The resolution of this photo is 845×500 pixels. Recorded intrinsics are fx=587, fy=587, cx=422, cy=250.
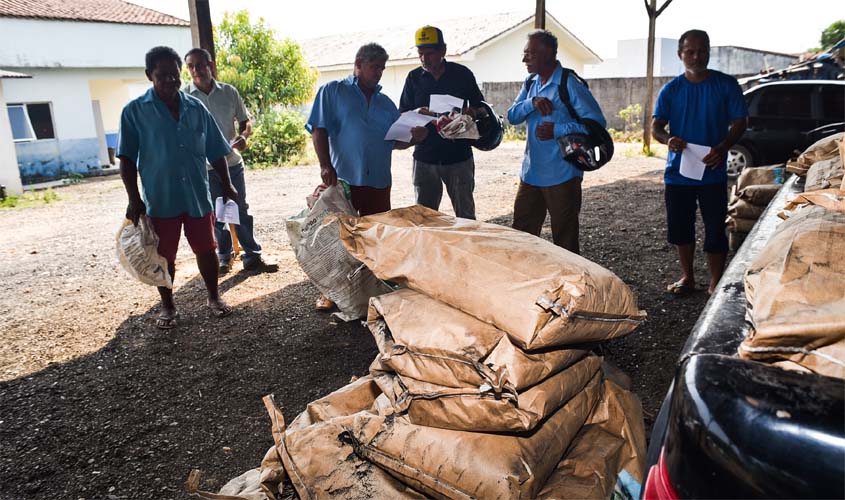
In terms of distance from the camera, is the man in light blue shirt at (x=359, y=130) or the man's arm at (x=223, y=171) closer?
the man in light blue shirt at (x=359, y=130)

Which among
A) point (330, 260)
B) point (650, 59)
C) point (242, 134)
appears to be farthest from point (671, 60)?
point (330, 260)

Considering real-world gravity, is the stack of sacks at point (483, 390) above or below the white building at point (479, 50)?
below

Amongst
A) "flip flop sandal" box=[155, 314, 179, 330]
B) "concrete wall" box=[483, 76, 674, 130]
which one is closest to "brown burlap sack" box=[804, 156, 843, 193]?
"flip flop sandal" box=[155, 314, 179, 330]

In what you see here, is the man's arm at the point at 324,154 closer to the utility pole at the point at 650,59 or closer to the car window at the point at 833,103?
the car window at the point at 833,103

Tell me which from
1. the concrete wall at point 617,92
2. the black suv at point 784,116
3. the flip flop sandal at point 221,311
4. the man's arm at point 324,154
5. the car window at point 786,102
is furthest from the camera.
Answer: the concrete wall at point 617,92

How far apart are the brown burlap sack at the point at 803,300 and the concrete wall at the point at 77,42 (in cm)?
1864

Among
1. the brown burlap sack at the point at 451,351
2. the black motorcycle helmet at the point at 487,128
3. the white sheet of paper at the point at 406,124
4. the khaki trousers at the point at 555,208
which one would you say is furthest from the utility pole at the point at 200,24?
the brown burlap sack at the point at 451,351

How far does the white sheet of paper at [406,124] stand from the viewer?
4113 millimetres

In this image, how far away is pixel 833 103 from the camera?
8625mm

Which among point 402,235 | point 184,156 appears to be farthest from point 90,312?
point 402,235

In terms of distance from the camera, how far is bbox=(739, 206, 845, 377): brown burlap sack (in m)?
1.15

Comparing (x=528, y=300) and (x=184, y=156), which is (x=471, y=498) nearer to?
(x=528, y=300)

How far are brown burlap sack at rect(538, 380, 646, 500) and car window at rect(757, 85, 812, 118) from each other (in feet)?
28.8

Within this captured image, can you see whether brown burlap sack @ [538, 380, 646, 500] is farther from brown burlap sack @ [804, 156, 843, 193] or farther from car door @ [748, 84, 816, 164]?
car door @ [748, 84, 816, 164]
